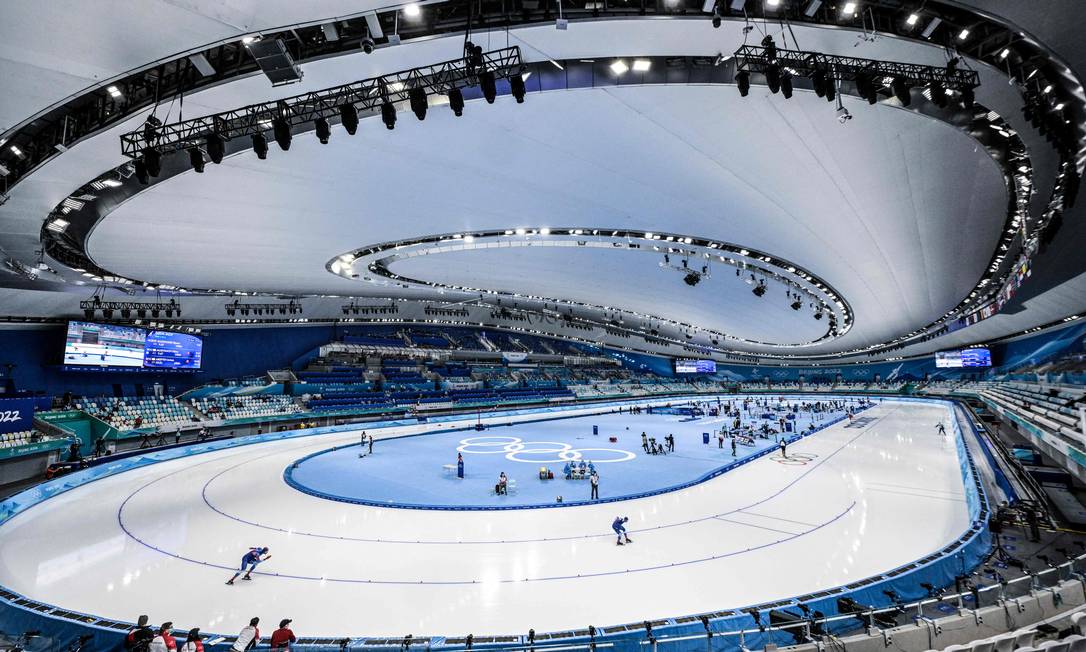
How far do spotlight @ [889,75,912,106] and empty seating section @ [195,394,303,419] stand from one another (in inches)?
1456

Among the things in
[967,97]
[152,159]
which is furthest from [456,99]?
[967,97]

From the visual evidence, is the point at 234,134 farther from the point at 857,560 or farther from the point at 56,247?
the point at 857,560

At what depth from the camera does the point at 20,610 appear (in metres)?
7.18

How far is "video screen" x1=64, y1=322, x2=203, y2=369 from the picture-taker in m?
27.9

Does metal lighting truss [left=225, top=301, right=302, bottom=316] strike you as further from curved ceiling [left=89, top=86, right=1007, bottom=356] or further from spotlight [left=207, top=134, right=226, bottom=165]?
spotlight [left=207, top=134, right=226, bottom=165]

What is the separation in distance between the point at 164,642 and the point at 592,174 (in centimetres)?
1345

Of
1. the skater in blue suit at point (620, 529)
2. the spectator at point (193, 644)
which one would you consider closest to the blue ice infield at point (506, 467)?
the skater in blue suit at point (620, 529)

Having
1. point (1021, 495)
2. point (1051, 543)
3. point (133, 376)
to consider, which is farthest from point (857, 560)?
point (133, 376)

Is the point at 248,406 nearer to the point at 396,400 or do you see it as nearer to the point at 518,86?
the point at 396,400

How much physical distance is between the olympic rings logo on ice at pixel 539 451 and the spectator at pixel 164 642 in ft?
48.7

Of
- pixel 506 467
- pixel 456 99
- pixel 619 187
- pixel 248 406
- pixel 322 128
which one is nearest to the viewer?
pixel 456 99

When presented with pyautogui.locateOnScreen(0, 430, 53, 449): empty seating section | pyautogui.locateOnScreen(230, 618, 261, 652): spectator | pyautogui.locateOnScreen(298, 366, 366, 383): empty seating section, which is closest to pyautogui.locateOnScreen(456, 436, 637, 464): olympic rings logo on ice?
pyautogui.locateOnScreen(230, 618, 261, 652): spectator

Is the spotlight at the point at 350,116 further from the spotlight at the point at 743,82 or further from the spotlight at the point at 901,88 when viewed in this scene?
the spotlight at the point at 901,88

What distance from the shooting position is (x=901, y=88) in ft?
26.8
